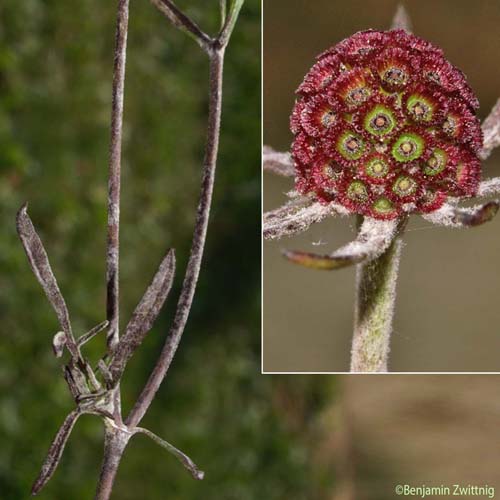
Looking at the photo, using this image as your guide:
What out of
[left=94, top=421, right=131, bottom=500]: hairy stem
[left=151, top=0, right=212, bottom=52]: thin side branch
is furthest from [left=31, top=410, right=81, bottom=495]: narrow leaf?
[left=151, top=0, right=212, bottom=52]: thin side branch

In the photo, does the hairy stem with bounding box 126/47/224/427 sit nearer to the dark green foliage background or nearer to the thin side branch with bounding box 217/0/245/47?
the thin side branch with bounding box 217/0/245/47

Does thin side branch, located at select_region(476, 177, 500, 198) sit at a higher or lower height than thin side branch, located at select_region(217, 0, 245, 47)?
lower

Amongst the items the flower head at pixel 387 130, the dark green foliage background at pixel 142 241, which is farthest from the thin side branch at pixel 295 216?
the dark green foliage background at pixel 142 241

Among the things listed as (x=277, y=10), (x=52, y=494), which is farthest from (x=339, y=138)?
(x=52, y=494)

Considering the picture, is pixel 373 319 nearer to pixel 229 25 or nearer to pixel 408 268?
pixel 229 25

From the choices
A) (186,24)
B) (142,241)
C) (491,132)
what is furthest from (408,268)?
(142,241)

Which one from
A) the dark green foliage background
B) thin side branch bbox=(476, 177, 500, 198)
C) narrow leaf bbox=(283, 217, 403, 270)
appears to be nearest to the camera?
narrow leaf bbox=(283, 217, 403, 270)

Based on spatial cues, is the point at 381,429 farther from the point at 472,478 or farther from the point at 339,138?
the point at 339,138
